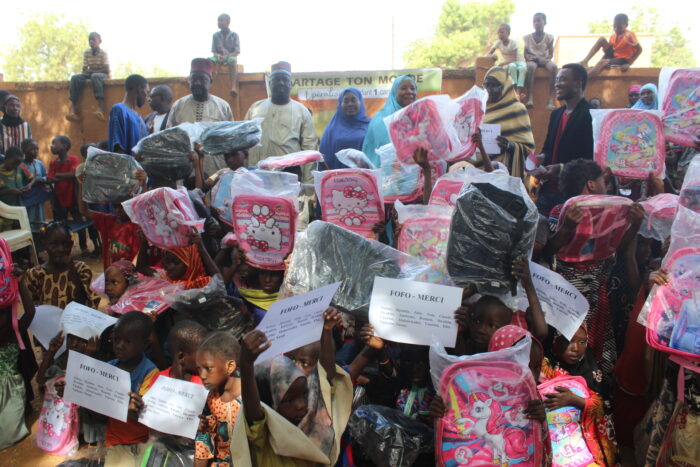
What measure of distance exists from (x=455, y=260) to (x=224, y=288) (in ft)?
5.26

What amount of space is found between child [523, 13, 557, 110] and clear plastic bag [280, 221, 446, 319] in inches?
304

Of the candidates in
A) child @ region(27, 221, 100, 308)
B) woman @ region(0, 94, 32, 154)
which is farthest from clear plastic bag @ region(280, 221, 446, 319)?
woman @ region(0, 94, 32, 154)

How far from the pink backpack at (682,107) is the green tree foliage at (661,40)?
46.7m

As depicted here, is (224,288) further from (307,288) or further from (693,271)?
(693,271)

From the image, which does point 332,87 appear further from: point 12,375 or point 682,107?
point 12,375

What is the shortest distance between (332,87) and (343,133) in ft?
14.0

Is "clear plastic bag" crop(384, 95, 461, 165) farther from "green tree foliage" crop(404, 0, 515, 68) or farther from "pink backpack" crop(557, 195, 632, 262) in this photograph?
"green tree foliage" crop(404, 0, 515, 68)

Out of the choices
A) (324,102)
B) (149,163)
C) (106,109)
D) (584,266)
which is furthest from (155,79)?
(584,266)

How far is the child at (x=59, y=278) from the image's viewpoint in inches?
169

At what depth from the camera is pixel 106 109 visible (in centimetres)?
1146

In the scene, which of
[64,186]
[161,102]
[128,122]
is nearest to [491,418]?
[128,122]

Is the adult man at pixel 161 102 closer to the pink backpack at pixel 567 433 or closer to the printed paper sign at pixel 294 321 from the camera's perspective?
the printed paper sign at pixel 294 321

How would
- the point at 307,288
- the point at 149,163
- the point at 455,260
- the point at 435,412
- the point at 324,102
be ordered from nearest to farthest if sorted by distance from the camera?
the point at 435,412
the point at 455,260
the point at 307,288
the point at 149,163
the point at 324,102

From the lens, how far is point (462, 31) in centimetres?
4238
